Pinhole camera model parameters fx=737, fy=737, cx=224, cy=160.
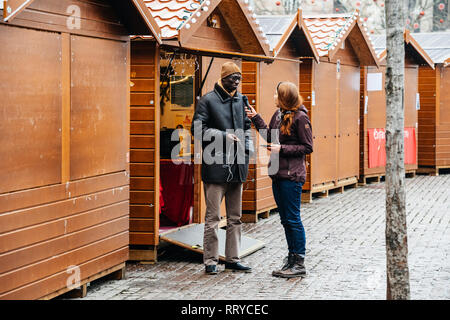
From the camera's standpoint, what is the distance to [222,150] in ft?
24.6

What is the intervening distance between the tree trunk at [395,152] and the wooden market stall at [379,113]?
10.8 m

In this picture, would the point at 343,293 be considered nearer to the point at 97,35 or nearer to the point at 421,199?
the point at 97,35

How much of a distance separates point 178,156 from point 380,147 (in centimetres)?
870

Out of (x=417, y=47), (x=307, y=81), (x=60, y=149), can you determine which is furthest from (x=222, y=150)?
(x=417, y=47)

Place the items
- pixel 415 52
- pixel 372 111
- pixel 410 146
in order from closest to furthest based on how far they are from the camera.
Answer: pixel 372 111 → pixel 415 52 → pixel 410 146

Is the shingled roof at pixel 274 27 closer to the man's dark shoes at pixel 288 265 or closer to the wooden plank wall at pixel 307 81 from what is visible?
the wooden plank wall at pixel 307 81

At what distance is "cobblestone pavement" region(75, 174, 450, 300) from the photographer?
6992 millimetres

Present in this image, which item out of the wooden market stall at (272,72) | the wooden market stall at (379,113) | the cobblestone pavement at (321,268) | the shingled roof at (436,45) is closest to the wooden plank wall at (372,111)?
the wooden market stall at (379,113)

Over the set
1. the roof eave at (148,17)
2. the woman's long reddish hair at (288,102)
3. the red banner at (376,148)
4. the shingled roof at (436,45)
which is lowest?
the red banner at (376,148)

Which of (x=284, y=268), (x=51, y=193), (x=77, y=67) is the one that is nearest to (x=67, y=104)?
(x=77, y=67)

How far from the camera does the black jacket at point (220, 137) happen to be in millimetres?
7504

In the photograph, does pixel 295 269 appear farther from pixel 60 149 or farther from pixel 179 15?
pixel 179 15

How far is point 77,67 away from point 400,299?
131 inches
